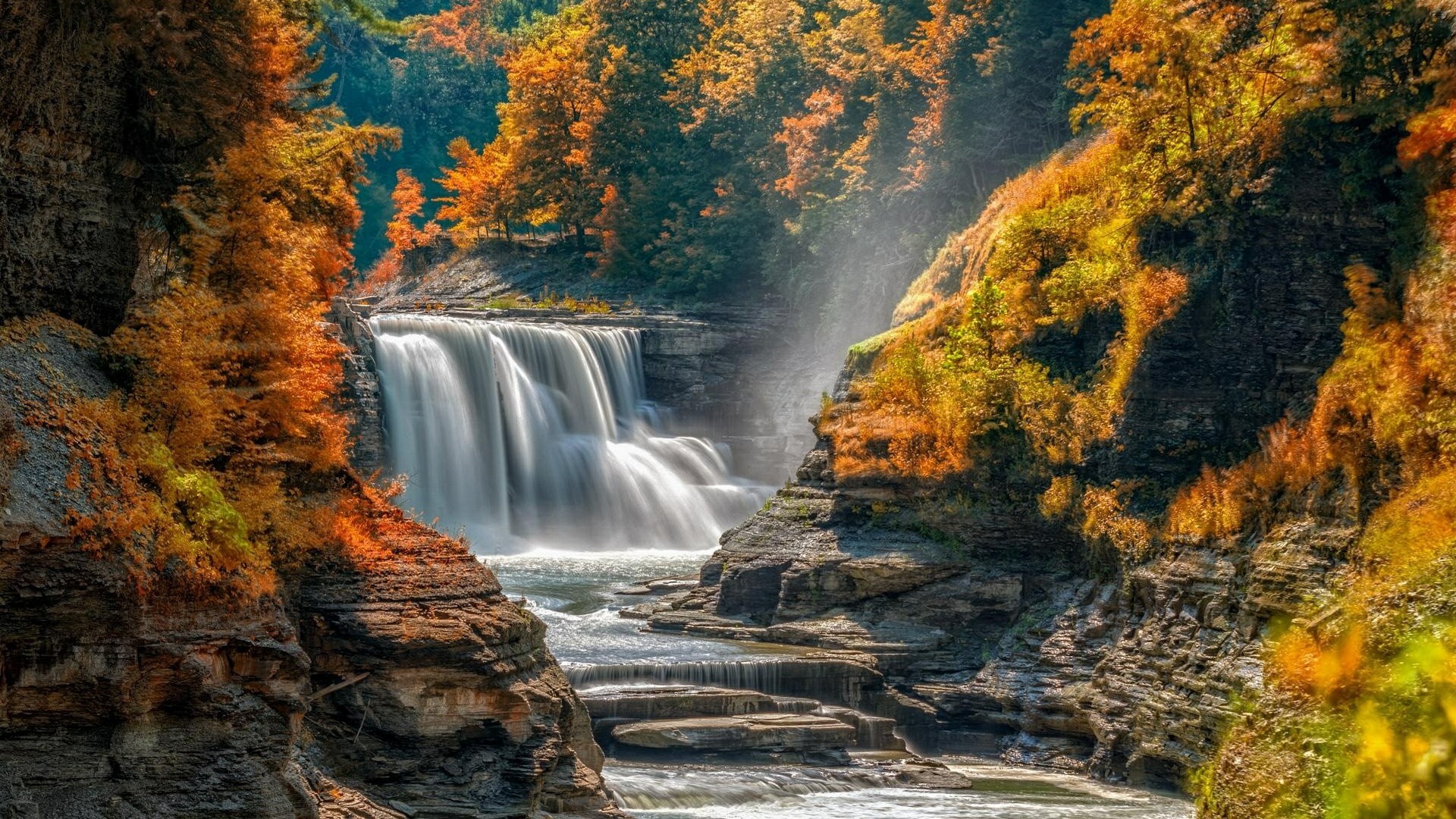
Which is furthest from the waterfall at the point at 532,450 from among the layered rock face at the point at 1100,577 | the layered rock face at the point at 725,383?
the layered rock face at the point at 1100,577

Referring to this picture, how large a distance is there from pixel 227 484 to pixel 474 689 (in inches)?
126

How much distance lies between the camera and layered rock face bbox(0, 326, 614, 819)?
459 inches

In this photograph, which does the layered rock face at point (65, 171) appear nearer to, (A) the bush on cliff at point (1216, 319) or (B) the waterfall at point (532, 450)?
(A) the bush on cliff at point (1216, 319)

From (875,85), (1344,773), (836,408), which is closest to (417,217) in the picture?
(875,85)

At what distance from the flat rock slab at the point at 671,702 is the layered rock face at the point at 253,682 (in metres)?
4.66

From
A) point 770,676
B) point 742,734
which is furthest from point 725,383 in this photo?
point 742,734

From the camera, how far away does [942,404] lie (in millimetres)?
29125

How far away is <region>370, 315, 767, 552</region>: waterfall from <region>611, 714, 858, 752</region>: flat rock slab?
1812 centimetres

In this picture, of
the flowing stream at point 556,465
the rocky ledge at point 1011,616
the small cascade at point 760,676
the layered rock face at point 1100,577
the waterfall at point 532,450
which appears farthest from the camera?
the waterfall at point 532,450

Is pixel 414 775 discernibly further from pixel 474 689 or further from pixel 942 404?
pixel 942 404

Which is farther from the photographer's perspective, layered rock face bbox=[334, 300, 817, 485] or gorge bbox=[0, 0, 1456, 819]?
layered rock face bbox=[334, 300, 817, 485]

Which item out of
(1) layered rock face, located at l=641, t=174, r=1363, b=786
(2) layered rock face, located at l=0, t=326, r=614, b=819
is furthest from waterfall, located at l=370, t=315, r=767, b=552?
(2) layered rock face, located at l=0, t=326, r=614, b=819

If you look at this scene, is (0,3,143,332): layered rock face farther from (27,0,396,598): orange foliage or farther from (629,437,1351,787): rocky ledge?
(629,437,1351,787): rocky ledge

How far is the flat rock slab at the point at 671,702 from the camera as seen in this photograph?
72.8 ft
